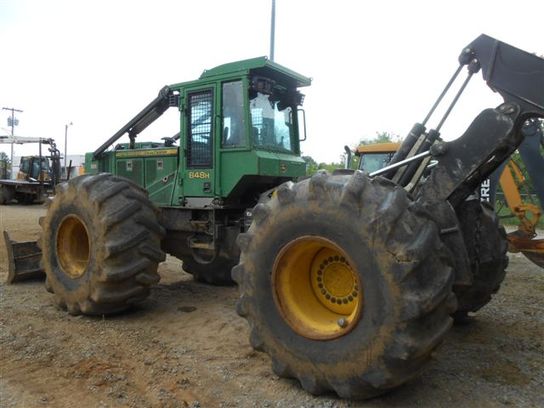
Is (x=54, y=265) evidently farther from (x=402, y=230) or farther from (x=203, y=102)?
(x=402, y=230)

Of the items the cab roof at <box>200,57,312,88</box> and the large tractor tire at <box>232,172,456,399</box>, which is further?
the cab roof at <box>200,57,312,88</box>

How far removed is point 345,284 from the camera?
367 cm

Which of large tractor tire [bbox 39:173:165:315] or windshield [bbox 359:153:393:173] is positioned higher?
windshield [bbox 359:153:393:173]

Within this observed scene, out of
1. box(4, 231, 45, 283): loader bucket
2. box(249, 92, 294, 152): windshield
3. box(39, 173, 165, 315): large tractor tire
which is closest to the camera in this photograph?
box(39, 173, 165, 315): large tractor tire

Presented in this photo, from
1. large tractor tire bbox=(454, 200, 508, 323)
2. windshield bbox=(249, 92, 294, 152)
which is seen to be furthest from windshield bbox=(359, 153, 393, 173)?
large tractor tire bbox=(454, 200, 508, 323)

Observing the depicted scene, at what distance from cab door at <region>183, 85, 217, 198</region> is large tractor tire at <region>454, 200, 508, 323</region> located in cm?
300

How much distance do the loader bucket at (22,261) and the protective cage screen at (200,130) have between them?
2761mm

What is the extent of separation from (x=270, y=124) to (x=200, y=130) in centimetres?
87

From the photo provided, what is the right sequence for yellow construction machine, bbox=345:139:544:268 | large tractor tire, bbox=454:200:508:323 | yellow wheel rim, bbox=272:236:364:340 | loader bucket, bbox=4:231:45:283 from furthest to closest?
loader bucket, bbox=4:231:45:283, yellow construction machine, bbox=345:139:544:268, large tractor tire, bbox=454:200:508:323, yellow wheel rim, bbox=272:236:364:340

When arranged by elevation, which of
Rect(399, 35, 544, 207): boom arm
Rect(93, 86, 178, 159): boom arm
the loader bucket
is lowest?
the loader bucket

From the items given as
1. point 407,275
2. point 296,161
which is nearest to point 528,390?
point 407,275

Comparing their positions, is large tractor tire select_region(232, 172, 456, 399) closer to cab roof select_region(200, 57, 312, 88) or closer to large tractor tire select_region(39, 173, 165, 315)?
large tractor tire select_region(39, 173, 165, 315)

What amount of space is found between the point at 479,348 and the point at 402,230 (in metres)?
1.94

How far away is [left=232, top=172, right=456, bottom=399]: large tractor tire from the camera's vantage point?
302 centimetres
